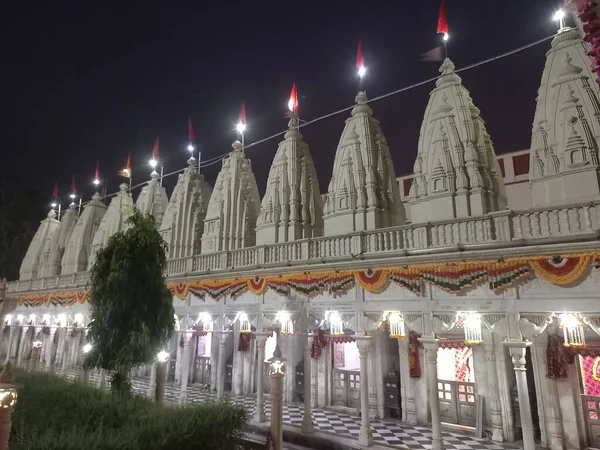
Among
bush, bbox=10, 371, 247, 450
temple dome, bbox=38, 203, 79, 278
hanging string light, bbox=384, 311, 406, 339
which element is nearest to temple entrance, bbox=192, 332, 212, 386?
bush, bbox=10, 371, 247, 450

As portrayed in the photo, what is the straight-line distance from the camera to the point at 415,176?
14555mm

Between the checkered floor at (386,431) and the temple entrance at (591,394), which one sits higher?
the temple entrance at (591,394)

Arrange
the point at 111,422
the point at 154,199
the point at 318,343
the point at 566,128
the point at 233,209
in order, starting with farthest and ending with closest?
the point at 154,199 < the point at 233,209 < the point at 318,343 < the point at 566,128 < the point at 111,422

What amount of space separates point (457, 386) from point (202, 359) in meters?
14.6

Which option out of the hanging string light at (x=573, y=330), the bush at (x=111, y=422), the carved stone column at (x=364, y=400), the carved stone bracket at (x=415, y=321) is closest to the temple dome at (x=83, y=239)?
the bush at (x=111, y=422)

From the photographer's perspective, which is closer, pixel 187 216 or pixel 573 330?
pixel 573 330

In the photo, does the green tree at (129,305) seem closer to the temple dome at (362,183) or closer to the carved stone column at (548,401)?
the temple dome at (362,183)

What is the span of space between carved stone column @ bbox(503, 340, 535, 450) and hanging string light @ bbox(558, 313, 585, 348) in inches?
45.2

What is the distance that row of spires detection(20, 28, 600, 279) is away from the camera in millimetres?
11617

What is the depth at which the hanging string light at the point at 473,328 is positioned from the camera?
10.7m

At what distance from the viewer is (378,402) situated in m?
Result: 15.8

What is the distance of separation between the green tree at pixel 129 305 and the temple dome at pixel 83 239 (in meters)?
25.1

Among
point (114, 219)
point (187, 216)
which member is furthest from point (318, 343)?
point (114, 219)

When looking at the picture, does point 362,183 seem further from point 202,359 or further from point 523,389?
point 202,359
